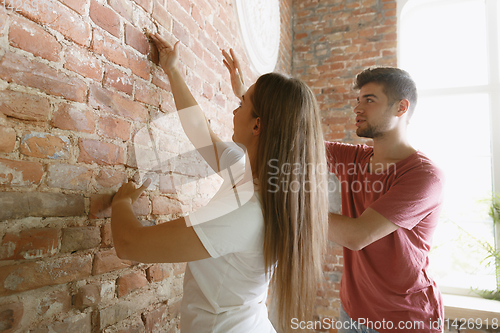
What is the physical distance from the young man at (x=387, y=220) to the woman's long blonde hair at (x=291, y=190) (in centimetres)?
44

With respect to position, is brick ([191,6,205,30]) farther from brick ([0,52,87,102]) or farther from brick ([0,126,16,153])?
brick ([0,126,16,153])

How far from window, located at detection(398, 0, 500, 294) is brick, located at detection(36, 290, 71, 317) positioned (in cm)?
315

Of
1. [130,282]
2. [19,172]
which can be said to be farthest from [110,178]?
[130,282]

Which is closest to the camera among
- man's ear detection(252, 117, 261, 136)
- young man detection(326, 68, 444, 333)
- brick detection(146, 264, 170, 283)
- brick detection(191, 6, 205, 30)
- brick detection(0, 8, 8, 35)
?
brick detection(0, 8, 8, 35)

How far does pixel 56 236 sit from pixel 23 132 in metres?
0.29

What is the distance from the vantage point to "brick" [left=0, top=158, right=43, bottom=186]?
2.41 feet

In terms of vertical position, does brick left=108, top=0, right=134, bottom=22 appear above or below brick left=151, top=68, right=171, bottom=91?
above

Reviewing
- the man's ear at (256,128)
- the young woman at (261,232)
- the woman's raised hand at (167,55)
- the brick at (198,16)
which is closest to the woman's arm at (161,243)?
the young woman at (261,232)

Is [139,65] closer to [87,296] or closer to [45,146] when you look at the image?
[45,146]

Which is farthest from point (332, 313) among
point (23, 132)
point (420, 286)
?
point (23, 132)

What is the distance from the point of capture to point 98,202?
99 cm

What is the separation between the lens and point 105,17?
1015mm

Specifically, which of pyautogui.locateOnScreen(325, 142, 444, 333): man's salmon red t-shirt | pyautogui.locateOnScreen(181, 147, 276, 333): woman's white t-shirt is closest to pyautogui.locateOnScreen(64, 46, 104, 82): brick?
pyautogui.locateOnScreen(181, 147, 276, 333): woman's white t-shirt

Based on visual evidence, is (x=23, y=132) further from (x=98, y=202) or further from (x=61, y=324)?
(x=61, y=324)
